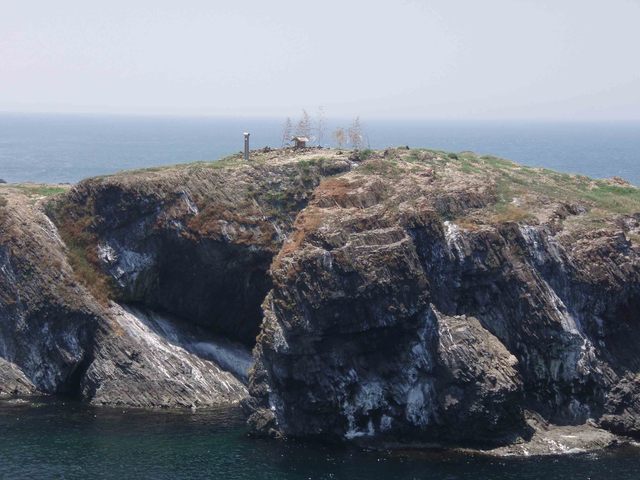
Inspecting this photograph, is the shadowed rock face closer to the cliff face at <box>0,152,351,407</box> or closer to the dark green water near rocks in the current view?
the cliff face at <box>0,152,351,407</box>

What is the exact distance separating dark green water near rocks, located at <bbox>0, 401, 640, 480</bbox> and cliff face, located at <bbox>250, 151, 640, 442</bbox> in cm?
345

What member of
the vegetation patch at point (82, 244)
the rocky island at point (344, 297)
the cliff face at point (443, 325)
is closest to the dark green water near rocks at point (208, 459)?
the rocky island at point (344, 297)

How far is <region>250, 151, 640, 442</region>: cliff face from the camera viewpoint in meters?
70.4

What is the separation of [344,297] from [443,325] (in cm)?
801

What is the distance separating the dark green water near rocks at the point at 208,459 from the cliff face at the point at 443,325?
11.3 feet

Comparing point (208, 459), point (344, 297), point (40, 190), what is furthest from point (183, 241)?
point (208, 459)

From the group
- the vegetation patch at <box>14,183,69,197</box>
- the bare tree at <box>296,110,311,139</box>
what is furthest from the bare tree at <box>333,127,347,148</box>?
the vegetation patch at <box>14,183,69,197</box>

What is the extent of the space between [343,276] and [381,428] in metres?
Answer: 11.8

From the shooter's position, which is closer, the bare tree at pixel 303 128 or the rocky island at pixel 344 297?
the rocky island at pixel 344 297

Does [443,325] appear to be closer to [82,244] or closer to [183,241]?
[183,241]

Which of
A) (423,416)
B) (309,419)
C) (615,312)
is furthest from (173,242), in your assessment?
(615,312)

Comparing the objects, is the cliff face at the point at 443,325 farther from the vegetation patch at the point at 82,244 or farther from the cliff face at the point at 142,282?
the vegetation patch at the point at 82,244

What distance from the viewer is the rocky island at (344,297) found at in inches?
2788

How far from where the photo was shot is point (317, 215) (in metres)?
77.5
